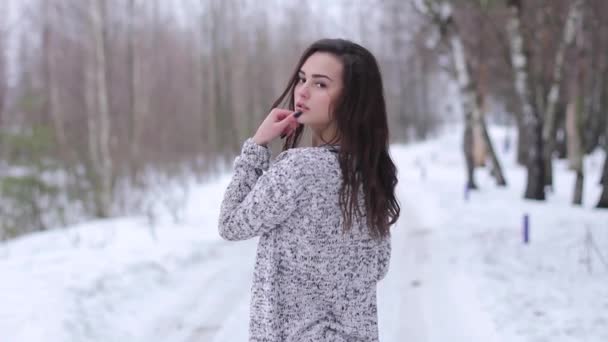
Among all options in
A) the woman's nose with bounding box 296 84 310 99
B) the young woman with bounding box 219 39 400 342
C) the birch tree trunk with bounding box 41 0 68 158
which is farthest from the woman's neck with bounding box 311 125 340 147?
the birch tree trunk with bounding box 41 0 68 158

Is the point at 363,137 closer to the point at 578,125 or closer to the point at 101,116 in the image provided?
the point at 578,125

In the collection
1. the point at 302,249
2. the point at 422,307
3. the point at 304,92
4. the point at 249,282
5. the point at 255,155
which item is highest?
the point at 304,92

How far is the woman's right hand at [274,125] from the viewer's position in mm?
1821

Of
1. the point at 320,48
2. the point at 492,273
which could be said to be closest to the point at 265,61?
the point at 492,273

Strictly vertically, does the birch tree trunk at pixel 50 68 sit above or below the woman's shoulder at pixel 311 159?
below

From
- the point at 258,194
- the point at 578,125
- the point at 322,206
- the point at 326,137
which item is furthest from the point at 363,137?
the point at 578,125

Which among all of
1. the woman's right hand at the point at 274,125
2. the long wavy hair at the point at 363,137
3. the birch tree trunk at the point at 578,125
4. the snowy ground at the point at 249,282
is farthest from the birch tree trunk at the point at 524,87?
the woman's right hand at the point at 274,125

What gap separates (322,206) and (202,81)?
87.6 feet

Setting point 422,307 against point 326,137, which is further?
point 422,307

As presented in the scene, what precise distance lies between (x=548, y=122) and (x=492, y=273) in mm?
6283

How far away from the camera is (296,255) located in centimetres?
176

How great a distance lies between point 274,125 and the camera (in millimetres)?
1829

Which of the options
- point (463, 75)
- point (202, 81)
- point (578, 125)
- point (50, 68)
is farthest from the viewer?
point (202, 81)

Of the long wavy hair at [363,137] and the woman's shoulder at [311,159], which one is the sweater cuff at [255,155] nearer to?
the woman's shoulder at [311,159]
